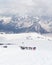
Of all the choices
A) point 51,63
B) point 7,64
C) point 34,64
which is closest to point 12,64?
point 7,64

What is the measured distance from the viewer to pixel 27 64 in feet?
112

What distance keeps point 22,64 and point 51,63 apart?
4.09m

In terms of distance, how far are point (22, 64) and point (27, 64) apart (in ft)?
2.14

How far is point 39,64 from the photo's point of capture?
33656 mm

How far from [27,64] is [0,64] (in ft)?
12.0

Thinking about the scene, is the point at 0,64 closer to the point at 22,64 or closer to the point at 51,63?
the point at 22,64

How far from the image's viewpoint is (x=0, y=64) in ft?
108

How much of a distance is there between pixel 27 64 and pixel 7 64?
2683mm

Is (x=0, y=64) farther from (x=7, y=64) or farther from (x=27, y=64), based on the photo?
(x=27, y=64)

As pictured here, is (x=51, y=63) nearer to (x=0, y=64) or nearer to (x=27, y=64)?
(x=27, y=64)

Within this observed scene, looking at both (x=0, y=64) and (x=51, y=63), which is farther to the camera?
(x=51, y=63)

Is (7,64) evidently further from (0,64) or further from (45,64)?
(45,64)

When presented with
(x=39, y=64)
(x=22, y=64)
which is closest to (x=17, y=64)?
(x=22, y=64)

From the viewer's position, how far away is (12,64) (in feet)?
110
